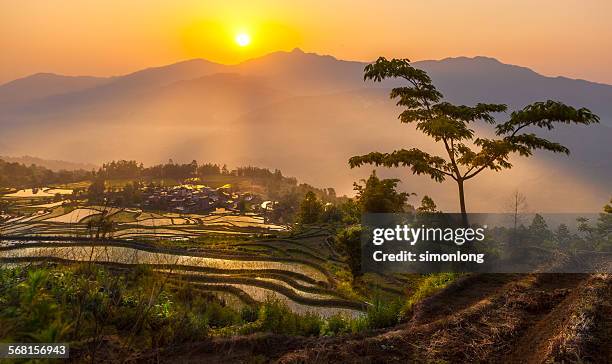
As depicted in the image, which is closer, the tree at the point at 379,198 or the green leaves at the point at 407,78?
the green leaves at the point at 407,78

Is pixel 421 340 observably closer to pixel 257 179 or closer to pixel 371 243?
pixel 371 243

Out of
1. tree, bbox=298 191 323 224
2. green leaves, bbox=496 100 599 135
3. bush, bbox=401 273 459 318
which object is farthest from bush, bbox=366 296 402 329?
tree, bbox=298 191 323 224

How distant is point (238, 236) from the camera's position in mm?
55500

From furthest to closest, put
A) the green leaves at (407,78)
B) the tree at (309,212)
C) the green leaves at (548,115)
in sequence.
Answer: the tree at (309,212), the green leaves at (407,78), the green leaves at (548,115)

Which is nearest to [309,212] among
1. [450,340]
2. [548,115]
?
[548,115]

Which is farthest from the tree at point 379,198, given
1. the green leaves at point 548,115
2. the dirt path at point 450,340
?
the dirt path at point 450,340

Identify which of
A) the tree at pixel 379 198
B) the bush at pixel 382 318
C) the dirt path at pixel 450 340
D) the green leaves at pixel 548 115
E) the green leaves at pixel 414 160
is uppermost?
the green leaves at pixel 548 115

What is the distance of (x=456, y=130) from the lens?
12.4 meters

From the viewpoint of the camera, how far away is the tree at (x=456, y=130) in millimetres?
12156

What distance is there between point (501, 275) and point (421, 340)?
5.88 metres

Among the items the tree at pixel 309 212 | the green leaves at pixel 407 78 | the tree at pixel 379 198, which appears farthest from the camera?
the tree at pixel 309 212

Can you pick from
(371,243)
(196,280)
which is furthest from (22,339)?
(196,280)

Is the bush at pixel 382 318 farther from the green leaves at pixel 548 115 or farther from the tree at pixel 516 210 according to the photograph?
the tree at pixel 516 210

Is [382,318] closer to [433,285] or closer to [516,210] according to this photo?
[433,285]
